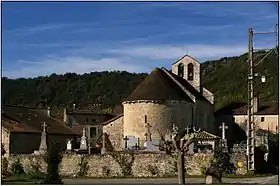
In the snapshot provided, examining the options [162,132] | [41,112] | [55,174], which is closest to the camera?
[55,174]

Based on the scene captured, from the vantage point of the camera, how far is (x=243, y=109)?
6806 centimetres

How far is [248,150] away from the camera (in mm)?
31250

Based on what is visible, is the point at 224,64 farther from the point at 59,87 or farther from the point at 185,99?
the point at 185,99

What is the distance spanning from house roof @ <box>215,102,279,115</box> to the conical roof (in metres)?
14.8

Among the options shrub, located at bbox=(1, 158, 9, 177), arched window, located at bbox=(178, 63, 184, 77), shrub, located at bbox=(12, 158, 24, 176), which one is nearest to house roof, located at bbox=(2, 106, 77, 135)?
shrub, located at bbox=(1, 158, 9, 177)

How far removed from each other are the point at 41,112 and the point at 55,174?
28497 mm

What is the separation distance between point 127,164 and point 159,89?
754 inches

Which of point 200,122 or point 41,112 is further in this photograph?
point 200,122

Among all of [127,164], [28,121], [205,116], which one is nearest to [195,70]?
[205,116]

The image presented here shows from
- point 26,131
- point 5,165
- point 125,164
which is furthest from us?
point 26,131

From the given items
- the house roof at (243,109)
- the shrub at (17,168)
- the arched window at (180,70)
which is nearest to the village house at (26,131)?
the shrub at (17,168)

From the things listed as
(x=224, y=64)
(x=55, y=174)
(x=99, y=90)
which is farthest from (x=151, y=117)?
(x=224, y=64)

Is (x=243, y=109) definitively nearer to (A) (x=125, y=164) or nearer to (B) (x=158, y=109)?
(B) (x=158, y=109)

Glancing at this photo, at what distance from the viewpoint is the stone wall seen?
1220 inches
